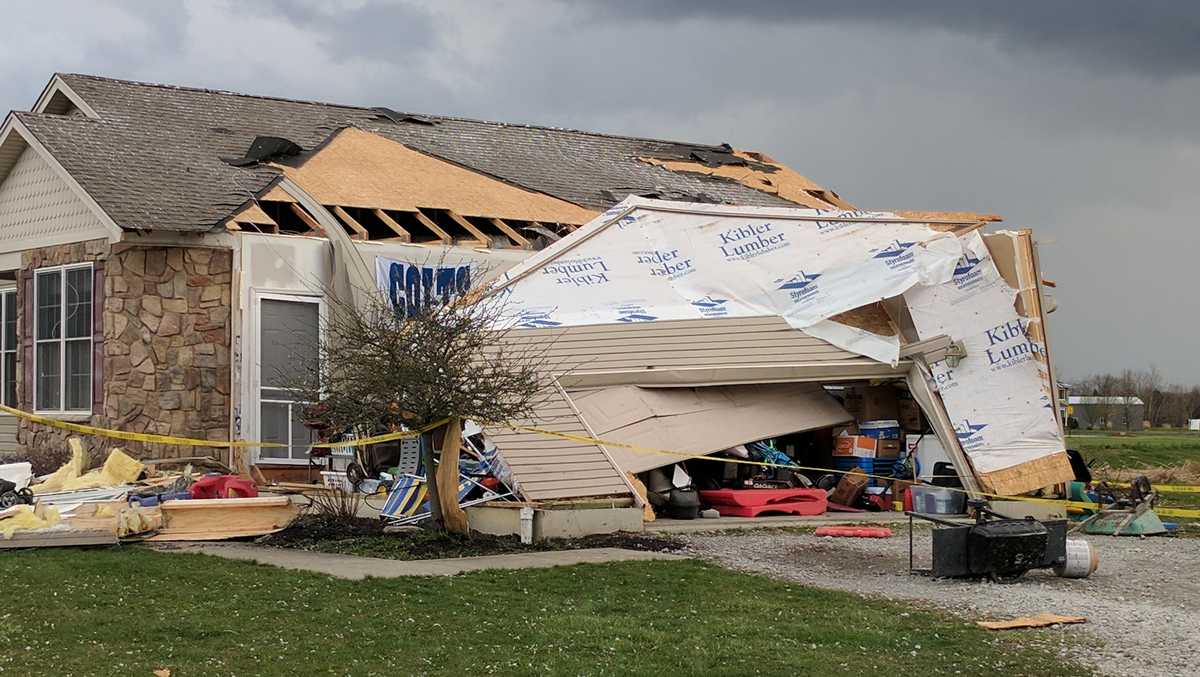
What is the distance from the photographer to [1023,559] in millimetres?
12258

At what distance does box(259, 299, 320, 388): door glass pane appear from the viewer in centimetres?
1972

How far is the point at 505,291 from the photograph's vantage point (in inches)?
765

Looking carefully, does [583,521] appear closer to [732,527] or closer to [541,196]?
[732,527]

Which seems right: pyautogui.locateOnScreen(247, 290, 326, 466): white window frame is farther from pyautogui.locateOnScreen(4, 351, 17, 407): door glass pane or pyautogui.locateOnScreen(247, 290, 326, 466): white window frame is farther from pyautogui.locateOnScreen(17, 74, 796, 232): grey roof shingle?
pyautogui.locateOnScreen(4, 351, 17, 407): door glass pane

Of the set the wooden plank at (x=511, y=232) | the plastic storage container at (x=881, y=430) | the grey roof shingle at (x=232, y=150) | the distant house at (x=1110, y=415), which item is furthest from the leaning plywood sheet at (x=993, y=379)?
the distant house at (x=1110, y=415)

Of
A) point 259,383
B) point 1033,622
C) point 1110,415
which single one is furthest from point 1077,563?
point 1110,415

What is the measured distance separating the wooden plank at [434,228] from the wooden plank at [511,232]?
39.1 inches

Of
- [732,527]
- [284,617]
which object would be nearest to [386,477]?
[732,527]

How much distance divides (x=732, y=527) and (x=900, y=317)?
5.08 metres

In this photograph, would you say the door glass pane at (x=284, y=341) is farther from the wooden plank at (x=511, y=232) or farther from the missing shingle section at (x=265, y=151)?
the wooden plank at (x=511, y=232)

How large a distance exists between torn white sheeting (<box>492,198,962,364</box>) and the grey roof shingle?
4.45 m

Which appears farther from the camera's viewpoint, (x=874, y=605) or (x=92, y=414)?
(x=92, y=414)

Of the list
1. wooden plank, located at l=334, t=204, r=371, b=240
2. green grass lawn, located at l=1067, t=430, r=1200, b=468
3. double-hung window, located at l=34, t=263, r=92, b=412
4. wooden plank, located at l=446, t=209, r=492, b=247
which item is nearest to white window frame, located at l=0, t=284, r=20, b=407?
double-hung window, located at l=34, t=263, r=92, b=412

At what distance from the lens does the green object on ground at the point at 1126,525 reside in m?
16.9
